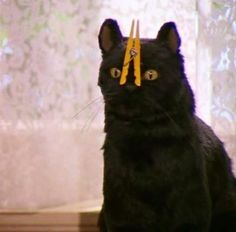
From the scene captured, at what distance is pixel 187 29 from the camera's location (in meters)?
1.38

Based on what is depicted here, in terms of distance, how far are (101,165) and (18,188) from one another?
24cm

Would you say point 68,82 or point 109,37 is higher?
point 109,37

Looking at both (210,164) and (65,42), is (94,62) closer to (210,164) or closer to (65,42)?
(65,42)

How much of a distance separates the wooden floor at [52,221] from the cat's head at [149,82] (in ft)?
1.67

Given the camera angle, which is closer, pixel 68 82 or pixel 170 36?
pixel 170 36

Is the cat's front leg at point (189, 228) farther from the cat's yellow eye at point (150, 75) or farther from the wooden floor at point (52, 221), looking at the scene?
the wooden floor at point (52, 221)

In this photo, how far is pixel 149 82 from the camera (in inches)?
36.5

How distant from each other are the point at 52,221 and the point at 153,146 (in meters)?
0.57

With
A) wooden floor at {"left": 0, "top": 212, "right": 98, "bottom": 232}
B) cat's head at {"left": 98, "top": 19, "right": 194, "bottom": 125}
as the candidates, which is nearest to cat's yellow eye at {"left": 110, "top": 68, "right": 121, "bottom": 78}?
cat's head at {"left": 98, "top": 19, "right": 194, "bottom": 125}

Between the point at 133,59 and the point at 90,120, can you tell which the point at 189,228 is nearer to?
the point at 133,59

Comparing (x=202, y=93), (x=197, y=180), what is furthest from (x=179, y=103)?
(x=202, y=93)

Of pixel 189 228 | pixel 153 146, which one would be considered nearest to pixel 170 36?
pixel 153 146

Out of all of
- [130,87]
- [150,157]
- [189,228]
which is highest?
[130,87]

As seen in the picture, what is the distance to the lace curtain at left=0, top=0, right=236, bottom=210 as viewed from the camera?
1350 mm
